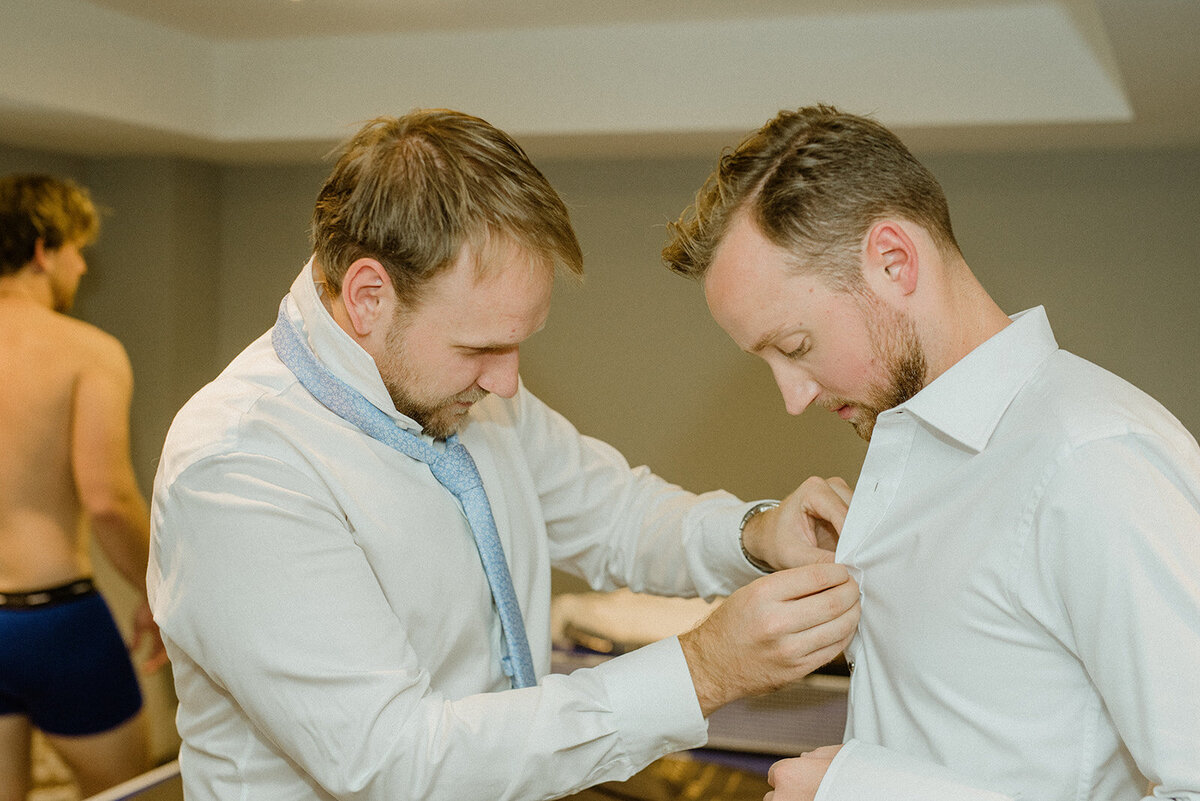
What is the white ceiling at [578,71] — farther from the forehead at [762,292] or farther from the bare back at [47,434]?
the forehead at [762,292]

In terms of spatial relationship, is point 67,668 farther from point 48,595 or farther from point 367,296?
point 367,296

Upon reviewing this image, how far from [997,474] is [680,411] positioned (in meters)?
2.48

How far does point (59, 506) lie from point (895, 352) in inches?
113

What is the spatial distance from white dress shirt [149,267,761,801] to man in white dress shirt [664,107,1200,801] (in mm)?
286

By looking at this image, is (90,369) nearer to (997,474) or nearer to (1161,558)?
(997,474)

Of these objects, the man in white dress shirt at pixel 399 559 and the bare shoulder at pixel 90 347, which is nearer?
the man in white dress shirt at pixel 399 559

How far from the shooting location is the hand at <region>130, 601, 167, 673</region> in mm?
3611

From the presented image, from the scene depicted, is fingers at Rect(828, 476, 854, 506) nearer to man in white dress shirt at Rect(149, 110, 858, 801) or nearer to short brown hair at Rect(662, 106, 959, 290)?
man in white dress shirt at Rect(149, 110, 858, 801)

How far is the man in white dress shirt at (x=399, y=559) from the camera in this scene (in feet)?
4.63

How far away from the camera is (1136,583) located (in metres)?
1.09

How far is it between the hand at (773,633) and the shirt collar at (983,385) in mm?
269

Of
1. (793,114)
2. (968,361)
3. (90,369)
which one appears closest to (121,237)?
(90,369)

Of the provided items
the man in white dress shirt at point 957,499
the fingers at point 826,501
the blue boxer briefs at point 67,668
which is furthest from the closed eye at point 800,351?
the blue boxer briefs at point 67,668

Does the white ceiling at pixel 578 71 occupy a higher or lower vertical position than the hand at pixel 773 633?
higher
